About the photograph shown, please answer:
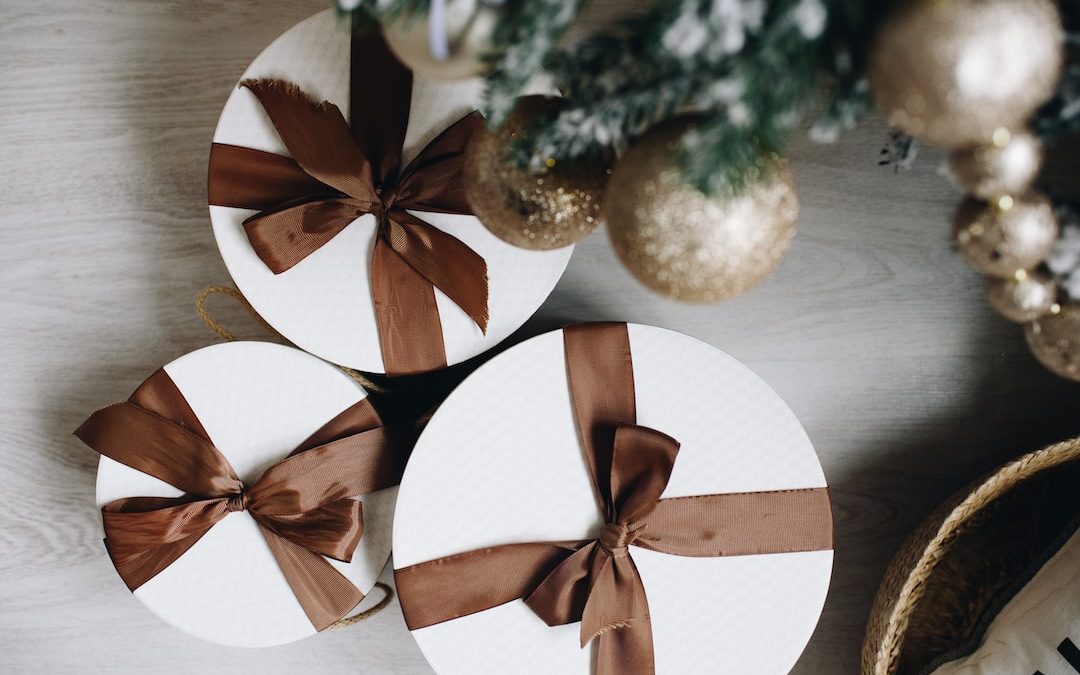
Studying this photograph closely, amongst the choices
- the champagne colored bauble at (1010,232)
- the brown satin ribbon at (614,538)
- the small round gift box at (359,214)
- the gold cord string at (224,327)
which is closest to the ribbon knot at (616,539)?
the brown satin ribbon at (614,538)

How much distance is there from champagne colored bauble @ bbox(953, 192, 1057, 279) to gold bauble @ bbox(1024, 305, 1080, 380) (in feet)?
0.17

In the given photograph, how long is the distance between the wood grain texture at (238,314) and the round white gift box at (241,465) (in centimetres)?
20

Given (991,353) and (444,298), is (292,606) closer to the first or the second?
(444,298)

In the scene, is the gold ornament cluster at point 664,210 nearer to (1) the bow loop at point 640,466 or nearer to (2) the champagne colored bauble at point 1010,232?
(2) the champagne colored bauble at point 1010,232

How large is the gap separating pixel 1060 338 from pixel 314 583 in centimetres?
84

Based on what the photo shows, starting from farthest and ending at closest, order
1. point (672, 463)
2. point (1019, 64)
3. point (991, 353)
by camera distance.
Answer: point (991, 353)
point (672, 463)
point (1019, 64)

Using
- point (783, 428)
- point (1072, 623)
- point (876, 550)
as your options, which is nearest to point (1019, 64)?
point (783, 428)

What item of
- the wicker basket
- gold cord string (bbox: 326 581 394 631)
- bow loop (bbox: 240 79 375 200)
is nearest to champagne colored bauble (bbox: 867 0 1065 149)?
bow loop (bbox: 240 79 375 200)

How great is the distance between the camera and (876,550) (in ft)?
3.78

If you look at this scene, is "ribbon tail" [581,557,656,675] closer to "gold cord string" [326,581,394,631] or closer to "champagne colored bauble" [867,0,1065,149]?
"gold cord string" [326,581,394,631]

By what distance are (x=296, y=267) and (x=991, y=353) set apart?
0.99 meters

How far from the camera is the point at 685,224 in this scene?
0.50 meters

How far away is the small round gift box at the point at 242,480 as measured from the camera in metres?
0.95

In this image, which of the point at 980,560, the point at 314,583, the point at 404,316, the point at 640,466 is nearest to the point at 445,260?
the point at 404,316
